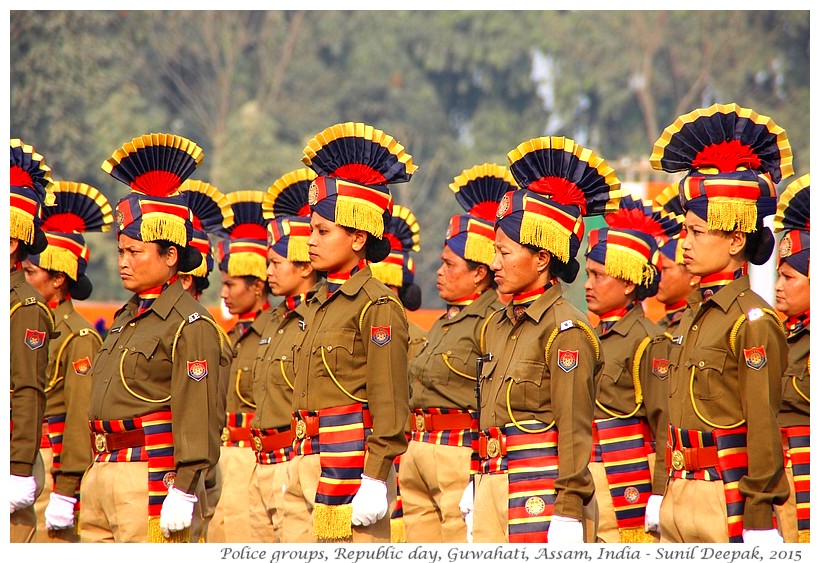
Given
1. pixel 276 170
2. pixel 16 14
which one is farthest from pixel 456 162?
pixel 16 14

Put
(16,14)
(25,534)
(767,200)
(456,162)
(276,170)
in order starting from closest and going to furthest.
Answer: (767,200) < (25,534) < (16,14) < (276,170) < (456,162)

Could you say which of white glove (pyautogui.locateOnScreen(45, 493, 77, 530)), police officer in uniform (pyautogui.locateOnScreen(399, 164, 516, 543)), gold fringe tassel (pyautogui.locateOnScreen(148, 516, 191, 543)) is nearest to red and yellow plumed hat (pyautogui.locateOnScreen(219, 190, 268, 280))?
police officer in uniform (pyautogui.locateOnScreen(399, 164, 516, 543))

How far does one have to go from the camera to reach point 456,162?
4278 cm

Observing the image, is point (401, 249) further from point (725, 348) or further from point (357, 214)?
point (725, 348)

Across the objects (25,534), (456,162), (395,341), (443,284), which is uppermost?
(456,162)

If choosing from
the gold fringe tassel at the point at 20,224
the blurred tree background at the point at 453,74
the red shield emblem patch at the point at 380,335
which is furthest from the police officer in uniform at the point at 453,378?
the blurred tree background at the point at 453,74

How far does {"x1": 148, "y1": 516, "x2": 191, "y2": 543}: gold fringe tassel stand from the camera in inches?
276

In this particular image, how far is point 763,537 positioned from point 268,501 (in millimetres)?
3382

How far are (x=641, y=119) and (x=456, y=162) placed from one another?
257 inches

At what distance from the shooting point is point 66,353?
9375 millimetres

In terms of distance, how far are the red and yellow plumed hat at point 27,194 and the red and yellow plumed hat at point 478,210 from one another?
9.72 feet

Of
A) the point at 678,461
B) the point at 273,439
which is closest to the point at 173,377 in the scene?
the point at 273,439

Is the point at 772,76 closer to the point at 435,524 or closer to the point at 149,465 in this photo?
the point at 435,524

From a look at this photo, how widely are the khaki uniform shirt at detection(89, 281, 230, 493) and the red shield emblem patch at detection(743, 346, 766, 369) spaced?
275cm
